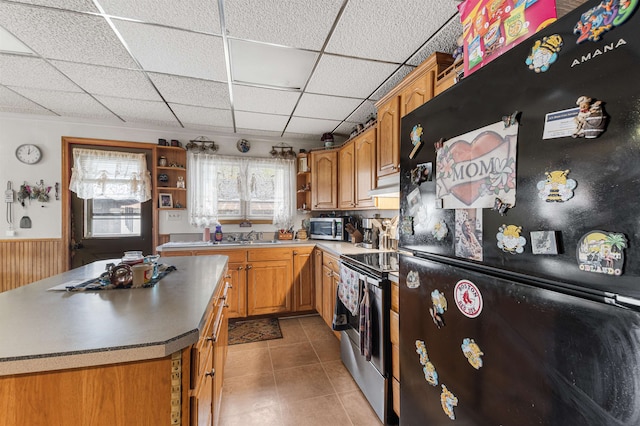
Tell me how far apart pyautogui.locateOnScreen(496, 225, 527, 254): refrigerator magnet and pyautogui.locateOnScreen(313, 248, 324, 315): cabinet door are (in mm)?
2501

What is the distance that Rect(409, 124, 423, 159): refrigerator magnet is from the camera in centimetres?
110

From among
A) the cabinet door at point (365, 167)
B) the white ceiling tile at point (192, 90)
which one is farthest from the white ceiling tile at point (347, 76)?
the white ceiling tile at point (192, 90)

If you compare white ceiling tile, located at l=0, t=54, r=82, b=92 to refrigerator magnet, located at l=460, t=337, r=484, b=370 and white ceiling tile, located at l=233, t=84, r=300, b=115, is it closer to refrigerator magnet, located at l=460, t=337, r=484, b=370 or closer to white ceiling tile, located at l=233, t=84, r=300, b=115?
white ceiling tile, located at l=233, t=84, r=300, b=115

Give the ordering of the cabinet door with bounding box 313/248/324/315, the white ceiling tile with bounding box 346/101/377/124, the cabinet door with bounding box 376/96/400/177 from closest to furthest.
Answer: the cabinet door with bounding box 376/96/400/177
the white ceiling tile with bounding box 346/101/377/124
the cabinet door with bounding box 313/248/324/315

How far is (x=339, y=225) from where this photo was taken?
356cm

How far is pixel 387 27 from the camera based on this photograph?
62.4 inches

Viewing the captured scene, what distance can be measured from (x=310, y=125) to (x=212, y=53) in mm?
1632

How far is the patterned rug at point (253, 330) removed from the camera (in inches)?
109

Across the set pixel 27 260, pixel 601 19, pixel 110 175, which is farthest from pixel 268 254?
pixel 601 19

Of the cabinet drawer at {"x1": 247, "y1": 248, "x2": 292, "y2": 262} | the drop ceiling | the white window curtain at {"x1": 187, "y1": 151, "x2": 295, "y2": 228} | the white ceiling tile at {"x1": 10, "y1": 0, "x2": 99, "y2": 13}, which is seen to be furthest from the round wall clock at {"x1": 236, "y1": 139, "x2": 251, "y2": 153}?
the white ceiling tile at {"x1": 10, "y1": 0, "x2": 99, "y2": 13}

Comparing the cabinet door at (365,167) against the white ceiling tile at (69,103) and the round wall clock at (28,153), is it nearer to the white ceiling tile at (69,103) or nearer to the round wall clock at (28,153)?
the white ceiling tile at (69,103)

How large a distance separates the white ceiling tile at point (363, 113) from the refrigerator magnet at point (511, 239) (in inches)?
88.8

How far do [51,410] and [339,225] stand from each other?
3.02 m

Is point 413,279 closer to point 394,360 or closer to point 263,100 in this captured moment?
point 394,360
